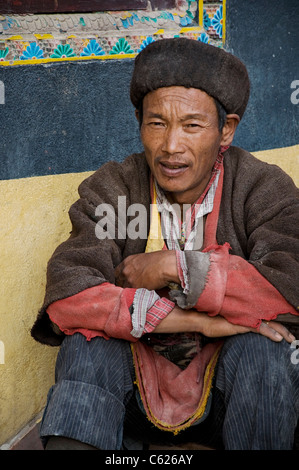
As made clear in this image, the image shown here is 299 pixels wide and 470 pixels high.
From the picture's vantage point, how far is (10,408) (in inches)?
125

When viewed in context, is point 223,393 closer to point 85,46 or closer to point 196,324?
point 196,324

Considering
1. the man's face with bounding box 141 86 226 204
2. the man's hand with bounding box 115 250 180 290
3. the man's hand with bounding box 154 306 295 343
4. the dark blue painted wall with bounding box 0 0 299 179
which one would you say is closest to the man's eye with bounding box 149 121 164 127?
the man's face with bounding box 141 86 226 204

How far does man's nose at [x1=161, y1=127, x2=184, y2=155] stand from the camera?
264 cm

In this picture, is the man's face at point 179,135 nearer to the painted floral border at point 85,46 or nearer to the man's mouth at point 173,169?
the man's mouth at point 173,169

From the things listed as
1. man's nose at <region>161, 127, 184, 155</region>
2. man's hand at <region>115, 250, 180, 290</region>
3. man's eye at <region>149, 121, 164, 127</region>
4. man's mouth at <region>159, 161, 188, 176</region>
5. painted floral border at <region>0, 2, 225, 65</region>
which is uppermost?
painted floral border at <region>0, 2, 225, 65</region>

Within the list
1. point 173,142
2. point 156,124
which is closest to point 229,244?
point 173,142

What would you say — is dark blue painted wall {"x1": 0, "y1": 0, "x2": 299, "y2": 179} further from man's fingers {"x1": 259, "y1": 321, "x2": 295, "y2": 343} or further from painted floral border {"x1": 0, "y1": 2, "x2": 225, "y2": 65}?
man's fingers {"x1": 259, "y1": 321, "x2": 295, "y2": 343}

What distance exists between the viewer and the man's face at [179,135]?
8.64ft

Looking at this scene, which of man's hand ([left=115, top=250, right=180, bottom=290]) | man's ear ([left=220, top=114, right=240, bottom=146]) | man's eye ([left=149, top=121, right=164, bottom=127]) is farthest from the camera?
man's ear ([left=220, top=114, right=240, bottom=146])

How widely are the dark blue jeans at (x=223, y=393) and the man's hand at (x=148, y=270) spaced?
27cm

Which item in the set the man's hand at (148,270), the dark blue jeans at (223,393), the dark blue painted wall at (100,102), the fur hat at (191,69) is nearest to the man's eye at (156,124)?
the fur hat at (191,69)

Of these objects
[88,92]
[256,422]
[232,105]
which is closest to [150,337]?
[256,422]

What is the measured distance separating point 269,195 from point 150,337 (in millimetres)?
826

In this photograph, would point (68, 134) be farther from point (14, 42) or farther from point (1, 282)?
point (1, 282)
